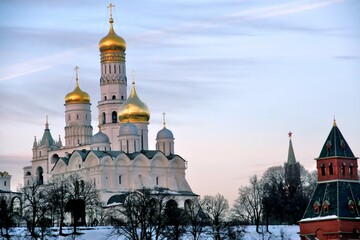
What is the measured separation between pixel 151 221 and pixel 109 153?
125 feet

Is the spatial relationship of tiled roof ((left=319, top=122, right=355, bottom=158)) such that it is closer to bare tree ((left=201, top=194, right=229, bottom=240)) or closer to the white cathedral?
bare tree ((left=201, top=194, right=229, bottom=240))

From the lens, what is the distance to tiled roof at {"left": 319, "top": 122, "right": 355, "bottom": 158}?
8531 centimetres

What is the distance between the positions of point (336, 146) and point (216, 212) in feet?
70.4

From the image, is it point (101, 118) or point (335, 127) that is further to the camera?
point (101, 118)

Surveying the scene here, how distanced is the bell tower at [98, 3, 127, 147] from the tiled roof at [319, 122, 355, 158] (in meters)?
53.7

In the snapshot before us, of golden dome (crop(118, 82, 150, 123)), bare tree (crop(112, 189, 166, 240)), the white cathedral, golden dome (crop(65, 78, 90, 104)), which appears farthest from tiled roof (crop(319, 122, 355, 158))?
golden dome (crop(65, 78, 90, 104))

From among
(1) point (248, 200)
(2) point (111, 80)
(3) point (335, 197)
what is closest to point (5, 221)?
(3) point (335, 197)

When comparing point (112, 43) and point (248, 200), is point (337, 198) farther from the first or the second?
point (112, 43)

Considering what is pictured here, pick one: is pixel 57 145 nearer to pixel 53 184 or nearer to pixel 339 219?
pixel 53 184

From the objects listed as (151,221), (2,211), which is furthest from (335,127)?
(2,211)

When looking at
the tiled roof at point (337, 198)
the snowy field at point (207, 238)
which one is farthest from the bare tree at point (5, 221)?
the tiled roof at point (337, 198)

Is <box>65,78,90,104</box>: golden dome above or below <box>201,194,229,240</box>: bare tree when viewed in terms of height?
above

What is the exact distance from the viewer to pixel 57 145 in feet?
481

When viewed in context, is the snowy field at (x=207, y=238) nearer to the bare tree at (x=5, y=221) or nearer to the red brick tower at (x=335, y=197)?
the bare tree at (x=5, y=221)
